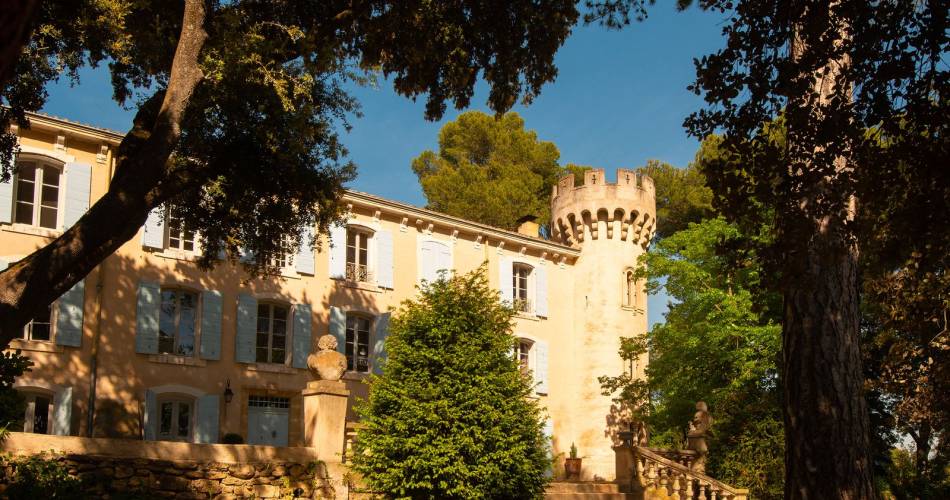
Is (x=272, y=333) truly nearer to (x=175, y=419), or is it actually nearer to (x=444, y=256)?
(x=175, y=419)

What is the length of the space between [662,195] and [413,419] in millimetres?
25911

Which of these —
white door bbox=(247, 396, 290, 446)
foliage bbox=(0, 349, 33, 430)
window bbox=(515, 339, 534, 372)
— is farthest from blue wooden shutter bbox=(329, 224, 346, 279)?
foliage bbox=(0, 349, 33, 430)

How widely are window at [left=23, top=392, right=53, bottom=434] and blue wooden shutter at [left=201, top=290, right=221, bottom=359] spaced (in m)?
3.54

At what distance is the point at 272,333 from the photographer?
77.0ft

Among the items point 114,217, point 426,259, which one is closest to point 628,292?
point 426,259

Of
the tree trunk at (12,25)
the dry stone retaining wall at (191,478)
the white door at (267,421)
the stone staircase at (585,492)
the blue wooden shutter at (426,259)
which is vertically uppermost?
the blue wooden shutter at (426,259)

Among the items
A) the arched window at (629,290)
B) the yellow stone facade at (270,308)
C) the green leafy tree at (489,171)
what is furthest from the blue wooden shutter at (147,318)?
the green leafy tree at (489,171)

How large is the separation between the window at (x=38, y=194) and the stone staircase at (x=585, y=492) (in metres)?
12.1

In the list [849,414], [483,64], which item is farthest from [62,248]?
[849,414]

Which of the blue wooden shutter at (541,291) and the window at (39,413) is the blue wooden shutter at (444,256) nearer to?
the blue wooden shutter at (541,291)

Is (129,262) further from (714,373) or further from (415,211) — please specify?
(714,373)

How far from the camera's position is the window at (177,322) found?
851 inches

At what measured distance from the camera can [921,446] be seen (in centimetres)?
2470

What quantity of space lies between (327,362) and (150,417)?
7604 millimetres
